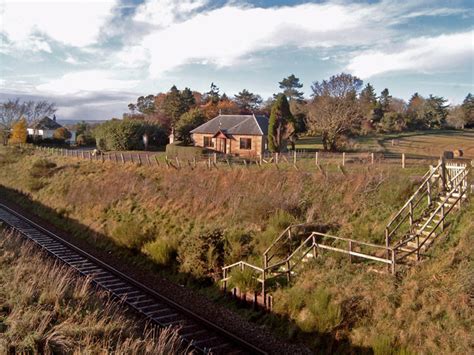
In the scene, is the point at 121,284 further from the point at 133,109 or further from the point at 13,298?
the point at 133,109

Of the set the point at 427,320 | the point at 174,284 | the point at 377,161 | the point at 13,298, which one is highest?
the point at 377,161

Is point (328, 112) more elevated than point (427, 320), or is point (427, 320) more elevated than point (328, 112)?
point (328, 112)

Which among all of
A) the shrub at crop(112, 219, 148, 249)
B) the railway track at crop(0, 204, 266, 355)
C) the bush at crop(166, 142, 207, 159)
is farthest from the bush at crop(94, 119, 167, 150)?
the shrub at crop(112, 219, 148, 249)

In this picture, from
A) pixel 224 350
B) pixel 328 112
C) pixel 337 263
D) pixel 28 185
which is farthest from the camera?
pixel 328 112

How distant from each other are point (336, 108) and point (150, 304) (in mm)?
31852

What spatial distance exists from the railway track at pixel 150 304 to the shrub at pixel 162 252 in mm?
1908

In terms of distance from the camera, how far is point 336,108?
135 feet

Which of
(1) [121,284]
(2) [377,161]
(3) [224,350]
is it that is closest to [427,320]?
(3) [224,350]

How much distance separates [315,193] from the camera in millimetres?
20297

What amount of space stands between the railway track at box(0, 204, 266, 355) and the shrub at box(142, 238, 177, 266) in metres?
1.91

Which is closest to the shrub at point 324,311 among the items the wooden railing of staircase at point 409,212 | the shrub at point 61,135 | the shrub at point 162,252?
the wooden railing of staircase at point 409,212

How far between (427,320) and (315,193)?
33.0 feet

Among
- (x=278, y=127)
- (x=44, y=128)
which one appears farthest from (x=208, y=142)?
(x=44, y=128)

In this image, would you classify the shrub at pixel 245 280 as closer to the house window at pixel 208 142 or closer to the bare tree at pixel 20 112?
the house window at pixel 208 142
